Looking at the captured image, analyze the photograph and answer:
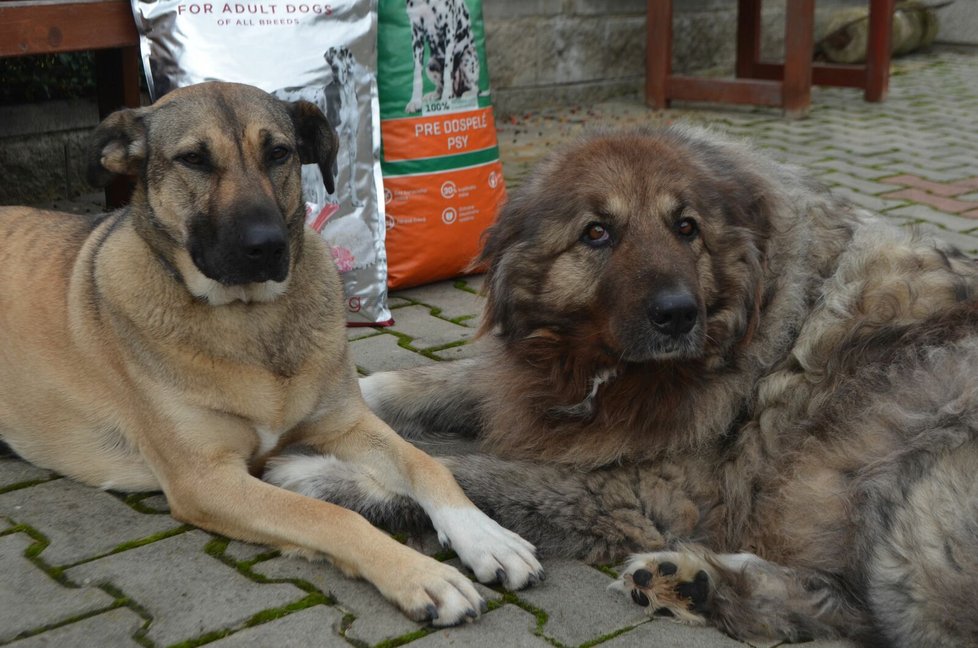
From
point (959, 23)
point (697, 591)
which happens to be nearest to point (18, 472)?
point (697, 591)

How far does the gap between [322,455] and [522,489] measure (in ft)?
2.36

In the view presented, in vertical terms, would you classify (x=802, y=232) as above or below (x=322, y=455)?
above

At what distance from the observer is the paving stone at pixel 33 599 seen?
9.60 feet

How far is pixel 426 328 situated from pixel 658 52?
18.9 ft

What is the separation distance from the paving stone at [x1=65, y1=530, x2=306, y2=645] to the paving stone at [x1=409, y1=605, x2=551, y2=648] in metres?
0.44

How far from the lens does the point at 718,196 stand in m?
3.54

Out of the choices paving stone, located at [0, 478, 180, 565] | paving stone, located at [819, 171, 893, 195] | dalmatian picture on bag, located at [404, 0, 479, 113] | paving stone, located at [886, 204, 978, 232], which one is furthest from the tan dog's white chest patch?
paving stone, located at [819, 171, 893, 195]

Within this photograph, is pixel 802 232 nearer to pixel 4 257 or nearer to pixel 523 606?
pixel 523 606

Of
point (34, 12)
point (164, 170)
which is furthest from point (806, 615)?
point (34, 12)

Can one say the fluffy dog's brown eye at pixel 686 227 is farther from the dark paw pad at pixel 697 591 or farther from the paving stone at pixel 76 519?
the paving stone at pixel 76 519

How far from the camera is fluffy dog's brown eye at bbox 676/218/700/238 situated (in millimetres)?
3463

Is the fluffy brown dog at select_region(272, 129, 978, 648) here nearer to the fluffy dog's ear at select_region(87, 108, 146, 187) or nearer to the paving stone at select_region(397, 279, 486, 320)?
the fluffy dog's ear at select_region(87, 108, 146, 187)

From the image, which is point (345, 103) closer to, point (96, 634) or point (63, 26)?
point (63, 26)

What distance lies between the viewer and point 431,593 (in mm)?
2965
